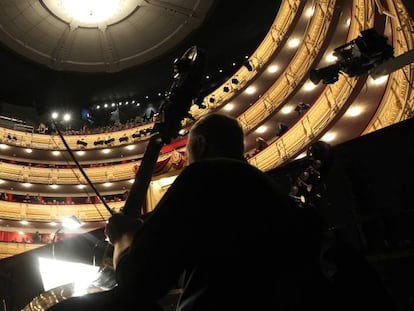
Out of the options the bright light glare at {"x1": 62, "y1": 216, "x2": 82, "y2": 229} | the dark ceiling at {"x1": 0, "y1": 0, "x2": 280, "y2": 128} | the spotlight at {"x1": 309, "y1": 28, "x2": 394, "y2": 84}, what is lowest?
the bright light glare at {"x1": 62, "y1": 216, "x2": 82, "y2": 229}

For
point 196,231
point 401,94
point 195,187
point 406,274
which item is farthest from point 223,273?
point 401,94

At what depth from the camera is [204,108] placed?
347cm

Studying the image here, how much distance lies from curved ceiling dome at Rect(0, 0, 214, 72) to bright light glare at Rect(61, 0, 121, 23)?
0.25 ft

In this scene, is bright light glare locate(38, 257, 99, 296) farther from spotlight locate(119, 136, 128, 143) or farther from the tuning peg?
spotlight locate(119, 136, 128, 143)

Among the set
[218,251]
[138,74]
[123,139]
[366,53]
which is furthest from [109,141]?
[218,251]

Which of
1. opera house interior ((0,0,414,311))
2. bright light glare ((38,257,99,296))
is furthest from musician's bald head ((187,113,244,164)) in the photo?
bright light glare ((38,257,99,296))

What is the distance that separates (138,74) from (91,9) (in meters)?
8.06

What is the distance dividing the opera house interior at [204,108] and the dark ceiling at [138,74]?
0.13 meters

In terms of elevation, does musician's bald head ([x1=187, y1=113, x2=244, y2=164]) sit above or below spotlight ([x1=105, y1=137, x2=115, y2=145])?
below

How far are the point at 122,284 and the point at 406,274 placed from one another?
9.62 feet

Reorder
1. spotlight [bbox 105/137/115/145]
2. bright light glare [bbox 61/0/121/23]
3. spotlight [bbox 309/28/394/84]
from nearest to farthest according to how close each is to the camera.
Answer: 1. spotlight [bbox 309/28/394/84]
2. bright light glare [bbox 61/0/121/23]
3. spotlight [bbox 105/137/115/145]

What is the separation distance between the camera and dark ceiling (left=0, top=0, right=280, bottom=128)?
3006 centimetres

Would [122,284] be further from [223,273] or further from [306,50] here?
[306,50]

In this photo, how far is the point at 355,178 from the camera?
161 inches
